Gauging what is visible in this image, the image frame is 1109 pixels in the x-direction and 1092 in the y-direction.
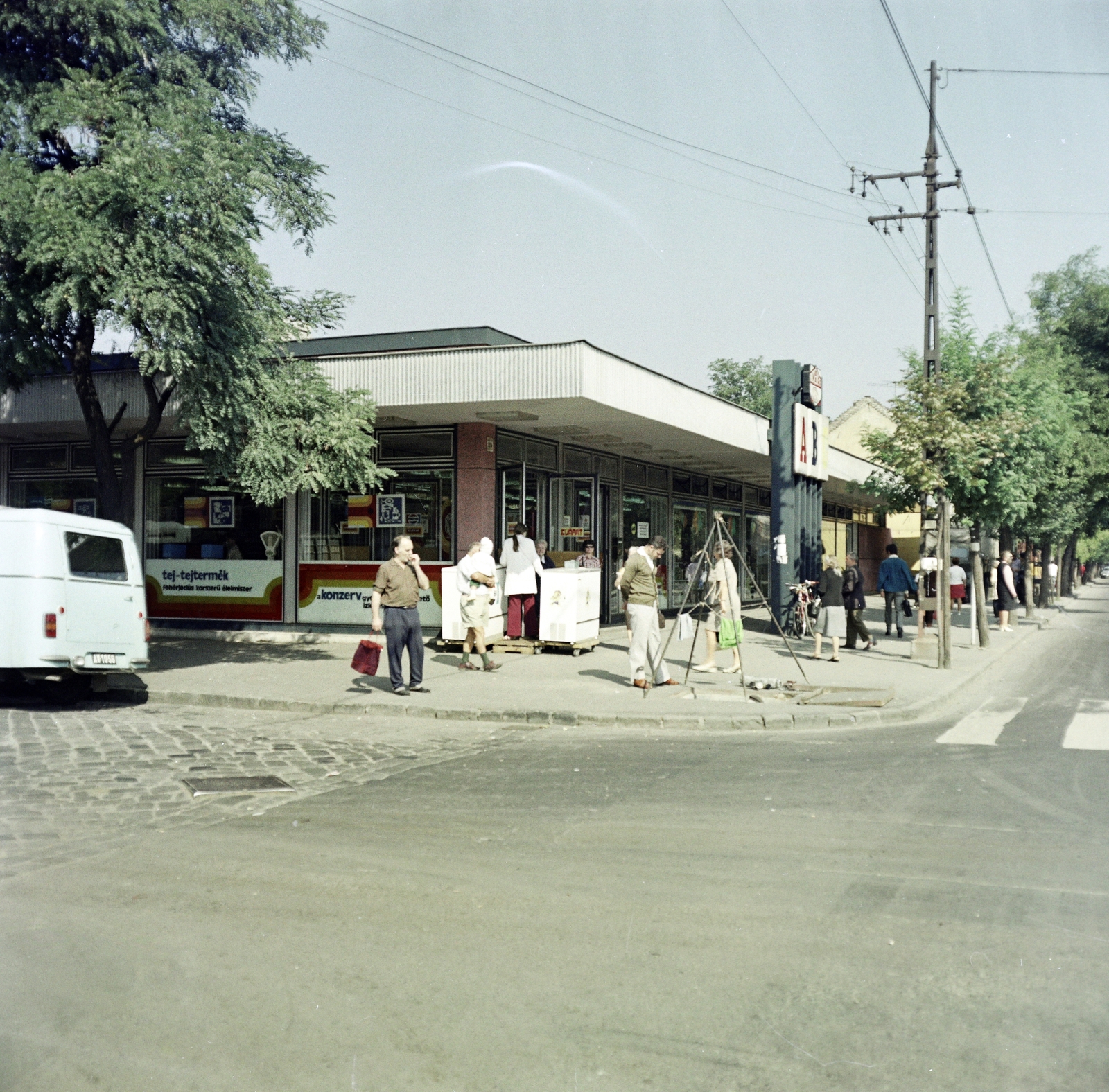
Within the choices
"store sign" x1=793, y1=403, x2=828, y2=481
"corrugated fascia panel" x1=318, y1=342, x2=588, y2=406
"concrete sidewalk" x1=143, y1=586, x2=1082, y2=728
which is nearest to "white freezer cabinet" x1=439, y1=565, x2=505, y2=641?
"concrete sidewalk" x1=143, y1=586, x2=1082, y2=728

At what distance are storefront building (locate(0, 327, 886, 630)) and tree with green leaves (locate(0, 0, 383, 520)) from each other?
216 centimetres

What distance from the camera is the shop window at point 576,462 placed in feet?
68.4

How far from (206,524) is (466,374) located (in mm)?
6849

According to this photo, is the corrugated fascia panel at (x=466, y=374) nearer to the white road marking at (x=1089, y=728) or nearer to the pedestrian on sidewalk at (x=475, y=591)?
the pedestrian on sidewalk at (x=475, y=591)

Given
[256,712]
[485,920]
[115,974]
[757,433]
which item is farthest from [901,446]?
[115,974]

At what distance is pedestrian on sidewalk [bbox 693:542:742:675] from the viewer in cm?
1373

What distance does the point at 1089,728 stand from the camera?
10211mm

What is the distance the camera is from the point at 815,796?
23.6ft

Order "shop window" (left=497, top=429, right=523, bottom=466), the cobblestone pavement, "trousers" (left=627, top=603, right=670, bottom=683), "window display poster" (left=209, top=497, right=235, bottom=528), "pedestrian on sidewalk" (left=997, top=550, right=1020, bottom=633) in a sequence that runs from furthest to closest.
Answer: "pedestrian on sidewalk" (left=997, top=550, right=1020, bottom=633), "window display poster" (left=209, top=497, right=235, bottom=528), "shop window" (left=497, top=429, right=523, bottom=466), "trousers" (left=627, top=603, right=670, bottom=683), the cobblestone pavement

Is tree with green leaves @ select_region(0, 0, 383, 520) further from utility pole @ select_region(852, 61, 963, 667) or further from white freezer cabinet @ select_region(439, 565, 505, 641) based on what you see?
utility pole @ select_region(852, 61, 963, 667)

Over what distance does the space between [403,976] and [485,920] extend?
70 centimetres

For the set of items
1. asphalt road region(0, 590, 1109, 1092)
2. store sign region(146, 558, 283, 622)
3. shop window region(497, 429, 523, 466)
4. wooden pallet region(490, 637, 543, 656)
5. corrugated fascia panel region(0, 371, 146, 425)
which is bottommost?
asphalt road region(0, 590, 1109, 1092)

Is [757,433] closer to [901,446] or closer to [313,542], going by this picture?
[901,446]

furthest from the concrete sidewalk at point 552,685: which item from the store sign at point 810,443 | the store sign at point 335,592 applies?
the store sign at point 810,443
